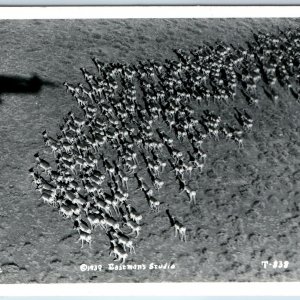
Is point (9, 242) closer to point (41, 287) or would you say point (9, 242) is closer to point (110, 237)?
point (41, 287)

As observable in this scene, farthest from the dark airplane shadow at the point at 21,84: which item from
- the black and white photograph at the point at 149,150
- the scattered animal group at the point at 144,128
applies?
the scattered animal group at the point at 144,128

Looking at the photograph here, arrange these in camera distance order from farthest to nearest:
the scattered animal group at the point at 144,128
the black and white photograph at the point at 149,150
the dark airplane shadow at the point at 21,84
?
the dark airplane shadow at the point at 21,84
the scattered animal group at the point at 144,128
the black and white photograph at the point at 149,150

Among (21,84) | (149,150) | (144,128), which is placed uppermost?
(21,84)

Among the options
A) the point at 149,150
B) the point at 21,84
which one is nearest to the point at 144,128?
the point at 149,150

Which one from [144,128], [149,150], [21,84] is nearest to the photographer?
[149,150]

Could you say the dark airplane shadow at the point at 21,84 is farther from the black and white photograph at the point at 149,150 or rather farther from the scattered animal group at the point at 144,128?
the scattered animal group at the point at 144,128

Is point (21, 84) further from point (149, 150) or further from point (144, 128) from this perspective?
point (149, 150)
